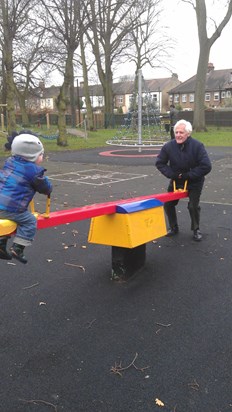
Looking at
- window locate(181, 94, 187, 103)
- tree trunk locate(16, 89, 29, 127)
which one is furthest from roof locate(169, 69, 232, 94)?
tree trunk locate(16, 89, 29, 127)

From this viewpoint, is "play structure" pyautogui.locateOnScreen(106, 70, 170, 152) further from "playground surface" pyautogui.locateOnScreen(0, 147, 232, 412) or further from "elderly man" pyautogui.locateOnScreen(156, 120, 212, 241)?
"playground surface" pyautogui.locateOnScreen(0, 147, 232, 412)

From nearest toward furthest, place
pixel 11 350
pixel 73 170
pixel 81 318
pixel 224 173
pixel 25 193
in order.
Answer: pixel 11 350 < pixel 25 193 < pixel 81 318 < pixel 224 173 < pixel 73 170

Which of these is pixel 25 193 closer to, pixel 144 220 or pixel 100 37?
pixel 144 220

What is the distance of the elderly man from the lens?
5352 mm

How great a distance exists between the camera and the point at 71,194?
8820mm

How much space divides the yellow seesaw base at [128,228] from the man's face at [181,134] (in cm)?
128

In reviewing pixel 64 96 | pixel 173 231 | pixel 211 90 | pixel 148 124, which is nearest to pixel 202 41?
pixel 148 124

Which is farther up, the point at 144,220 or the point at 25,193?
the point at 25,193

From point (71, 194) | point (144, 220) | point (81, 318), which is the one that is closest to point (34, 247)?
point (144, 220)

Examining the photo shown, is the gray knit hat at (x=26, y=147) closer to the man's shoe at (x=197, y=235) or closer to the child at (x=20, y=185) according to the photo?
the child at (x=20, y=185)

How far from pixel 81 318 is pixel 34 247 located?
78.4 inches

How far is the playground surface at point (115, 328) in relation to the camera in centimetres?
248

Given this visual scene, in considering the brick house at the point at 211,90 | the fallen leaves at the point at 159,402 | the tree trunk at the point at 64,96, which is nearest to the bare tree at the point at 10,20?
the tree trunk at the point at 64,96

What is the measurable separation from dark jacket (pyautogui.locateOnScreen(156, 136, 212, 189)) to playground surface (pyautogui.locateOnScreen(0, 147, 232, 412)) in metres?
0.86
